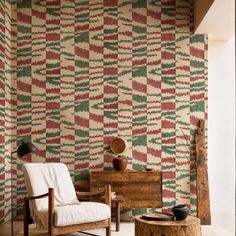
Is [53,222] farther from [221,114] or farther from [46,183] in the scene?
[221,114]

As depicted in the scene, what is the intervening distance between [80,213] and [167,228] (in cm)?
108

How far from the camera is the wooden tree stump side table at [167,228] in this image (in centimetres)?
399

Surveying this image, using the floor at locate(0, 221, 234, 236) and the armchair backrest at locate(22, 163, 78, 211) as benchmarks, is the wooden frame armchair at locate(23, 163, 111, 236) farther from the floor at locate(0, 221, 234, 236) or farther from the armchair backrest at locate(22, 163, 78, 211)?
the floor at locate(0, 221, 234, 236)

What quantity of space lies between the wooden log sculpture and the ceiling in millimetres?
1288

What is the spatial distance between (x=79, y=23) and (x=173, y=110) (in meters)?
1.84

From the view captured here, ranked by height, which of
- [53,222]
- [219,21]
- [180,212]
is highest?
[219,21]

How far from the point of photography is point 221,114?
23.3 ft

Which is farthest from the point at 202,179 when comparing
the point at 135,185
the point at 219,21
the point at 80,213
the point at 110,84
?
the point at 80,213

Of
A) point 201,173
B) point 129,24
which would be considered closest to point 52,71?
point 129,24

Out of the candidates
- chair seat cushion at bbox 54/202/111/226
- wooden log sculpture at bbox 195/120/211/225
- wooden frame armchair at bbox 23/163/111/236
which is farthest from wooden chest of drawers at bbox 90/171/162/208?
chair seat cushion at bbox 54/202/111/226

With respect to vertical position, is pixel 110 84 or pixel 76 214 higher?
pixel 110 84

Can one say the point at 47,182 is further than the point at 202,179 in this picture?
No

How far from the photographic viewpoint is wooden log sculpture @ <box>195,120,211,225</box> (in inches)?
244

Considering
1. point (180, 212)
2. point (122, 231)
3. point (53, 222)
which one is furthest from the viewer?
point (122, 231)
